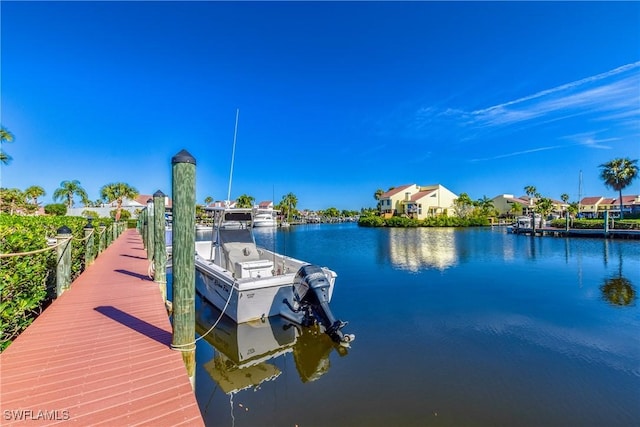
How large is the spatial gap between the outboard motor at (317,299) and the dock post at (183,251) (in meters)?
3.47

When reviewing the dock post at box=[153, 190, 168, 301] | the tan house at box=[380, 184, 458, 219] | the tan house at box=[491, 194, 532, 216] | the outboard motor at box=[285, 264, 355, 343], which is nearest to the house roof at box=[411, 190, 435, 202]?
the tan house at box=[380, 184, 458, 219]

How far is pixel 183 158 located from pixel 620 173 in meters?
61.3

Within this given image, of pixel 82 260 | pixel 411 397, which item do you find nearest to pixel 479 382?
pixel 411 397

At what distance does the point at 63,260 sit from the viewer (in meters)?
6.91

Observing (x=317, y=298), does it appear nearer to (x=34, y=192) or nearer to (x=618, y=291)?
(x=618, y=291)

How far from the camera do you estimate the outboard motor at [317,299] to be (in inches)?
281

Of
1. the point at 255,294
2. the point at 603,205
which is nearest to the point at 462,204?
the point at 603,205

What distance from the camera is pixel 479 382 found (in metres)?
5.91

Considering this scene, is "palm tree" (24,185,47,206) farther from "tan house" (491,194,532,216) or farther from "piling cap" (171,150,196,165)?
"tan house" (491,194,532,216)

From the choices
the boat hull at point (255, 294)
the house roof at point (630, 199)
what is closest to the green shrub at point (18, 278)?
the boat hull at point (255, 294)

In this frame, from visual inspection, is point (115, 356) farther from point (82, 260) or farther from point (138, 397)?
point (82, 260)

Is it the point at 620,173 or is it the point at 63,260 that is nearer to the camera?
the point at 63,260

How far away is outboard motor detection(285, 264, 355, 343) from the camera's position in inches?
281

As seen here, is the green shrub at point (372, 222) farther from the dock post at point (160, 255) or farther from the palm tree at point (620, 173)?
the dock post at point (160, 255)
